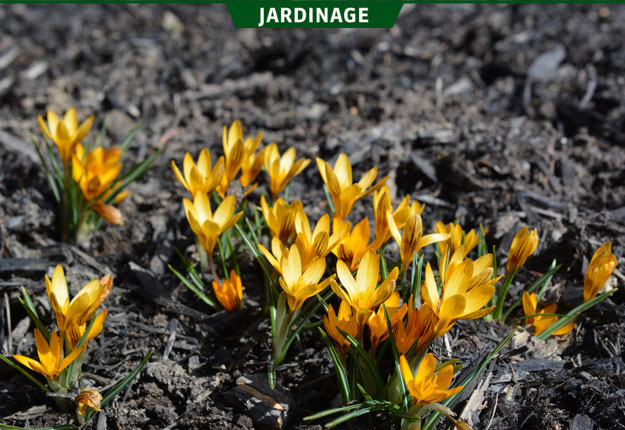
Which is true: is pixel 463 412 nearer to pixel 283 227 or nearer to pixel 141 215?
pixel 283 227

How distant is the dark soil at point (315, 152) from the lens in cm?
196

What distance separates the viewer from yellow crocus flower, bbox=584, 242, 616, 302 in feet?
6.30

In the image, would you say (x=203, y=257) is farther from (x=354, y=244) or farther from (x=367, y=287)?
(x=367, y=287)

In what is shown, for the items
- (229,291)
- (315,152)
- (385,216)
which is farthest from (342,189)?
(315,152)

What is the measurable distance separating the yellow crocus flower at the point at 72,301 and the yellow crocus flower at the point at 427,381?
0.94 meters

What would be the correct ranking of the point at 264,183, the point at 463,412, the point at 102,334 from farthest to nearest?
1. the point at 264,183
2. the point at 102,334
3. the point at 463,412

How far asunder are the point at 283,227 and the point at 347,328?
1.38ft

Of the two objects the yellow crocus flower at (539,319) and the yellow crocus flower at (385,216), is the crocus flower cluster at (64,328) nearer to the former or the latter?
the yellow crocus flower at (385,216)

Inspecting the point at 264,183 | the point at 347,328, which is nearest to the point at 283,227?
the point at 347,328

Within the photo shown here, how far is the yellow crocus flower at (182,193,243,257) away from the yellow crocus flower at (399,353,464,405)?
0.71 metres

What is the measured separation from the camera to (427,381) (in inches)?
58.4

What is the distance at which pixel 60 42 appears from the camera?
4.31 meters

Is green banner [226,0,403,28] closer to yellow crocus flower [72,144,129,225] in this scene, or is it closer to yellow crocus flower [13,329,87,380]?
yellow crocus flower [72,144,129,225]

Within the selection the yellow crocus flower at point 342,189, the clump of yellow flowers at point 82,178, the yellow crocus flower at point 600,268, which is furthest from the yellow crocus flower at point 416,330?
the clump of yellow flowers at point 82,178
